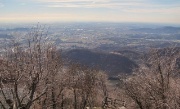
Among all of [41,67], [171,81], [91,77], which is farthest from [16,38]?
[91,77]

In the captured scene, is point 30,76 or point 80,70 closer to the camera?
point 30,76

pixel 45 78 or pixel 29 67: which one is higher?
pixel 29 67

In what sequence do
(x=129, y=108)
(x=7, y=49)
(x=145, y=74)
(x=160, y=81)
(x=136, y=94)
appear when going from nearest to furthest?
(x=7, y=49)
(x=160, y=81)
(x=145, y=74)
(x=136, y=94)
(x=129, y=108)

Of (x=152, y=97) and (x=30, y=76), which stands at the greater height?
(x=30, y=76)

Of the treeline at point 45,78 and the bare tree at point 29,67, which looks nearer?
the bare tree at point 29,67

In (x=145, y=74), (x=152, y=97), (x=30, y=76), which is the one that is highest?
(x=30, y=76)

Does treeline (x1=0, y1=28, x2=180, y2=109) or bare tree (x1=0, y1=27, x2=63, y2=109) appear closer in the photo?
bare tree (x1=0, y1=27, x2=63, y2=109)

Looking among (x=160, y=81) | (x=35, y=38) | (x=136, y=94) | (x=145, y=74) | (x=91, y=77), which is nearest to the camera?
(x=35, y=38)

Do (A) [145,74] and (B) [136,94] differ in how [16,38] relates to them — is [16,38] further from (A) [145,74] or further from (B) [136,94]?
(B) [136,94]

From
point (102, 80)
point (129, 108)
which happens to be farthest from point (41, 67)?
point (102, 80)

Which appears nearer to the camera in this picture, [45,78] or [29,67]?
[29,67]
